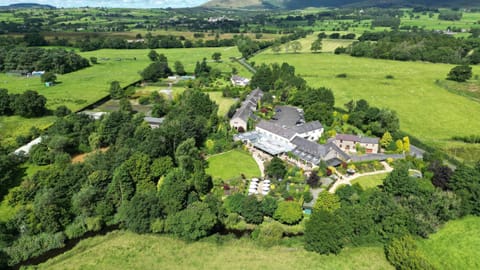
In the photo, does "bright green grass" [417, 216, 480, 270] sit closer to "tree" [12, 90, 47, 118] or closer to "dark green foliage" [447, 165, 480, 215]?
"dark green foliage" [447, 165, 480, 215]

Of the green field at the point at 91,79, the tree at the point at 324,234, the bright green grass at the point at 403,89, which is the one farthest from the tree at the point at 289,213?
the green field at the point at 91,79

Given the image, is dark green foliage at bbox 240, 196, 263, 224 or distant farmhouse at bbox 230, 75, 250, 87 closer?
dark green foliage at bbox 240, 196, 263, 224

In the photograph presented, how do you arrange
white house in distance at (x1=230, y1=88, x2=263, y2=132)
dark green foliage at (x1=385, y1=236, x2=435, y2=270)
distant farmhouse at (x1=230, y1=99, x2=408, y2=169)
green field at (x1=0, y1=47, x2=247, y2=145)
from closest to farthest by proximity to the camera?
dark green foliage at (x1=385, y1=236, x2=435, y2=270) < distant farmhouse at (x1=230, y1=99, x2=408, y2=169) < white house in distance at (x1=230, y1=88, x2=263, y2=132) < green field at (x1=0, y1=47, x2=247, y2=145)

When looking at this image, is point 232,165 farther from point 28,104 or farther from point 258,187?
point 28,104

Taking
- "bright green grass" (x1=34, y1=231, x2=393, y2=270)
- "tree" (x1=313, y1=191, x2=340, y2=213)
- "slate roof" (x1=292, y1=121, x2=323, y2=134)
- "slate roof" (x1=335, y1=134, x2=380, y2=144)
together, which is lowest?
"bright green grass" (x1=34, y1=231, x2=393, y2=270)

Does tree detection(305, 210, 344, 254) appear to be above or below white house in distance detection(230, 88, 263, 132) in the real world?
below

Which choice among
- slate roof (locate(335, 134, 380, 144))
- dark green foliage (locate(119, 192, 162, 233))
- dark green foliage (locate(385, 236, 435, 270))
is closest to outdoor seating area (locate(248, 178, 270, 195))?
dark green foliage (locate(119, 192, 162, 233))

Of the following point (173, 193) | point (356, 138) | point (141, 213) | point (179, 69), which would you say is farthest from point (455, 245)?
point (179, 69)

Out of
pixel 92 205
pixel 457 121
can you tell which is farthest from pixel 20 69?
pixel 457 121

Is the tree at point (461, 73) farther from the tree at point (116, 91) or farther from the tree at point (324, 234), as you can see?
the tree at point (116, 91)
